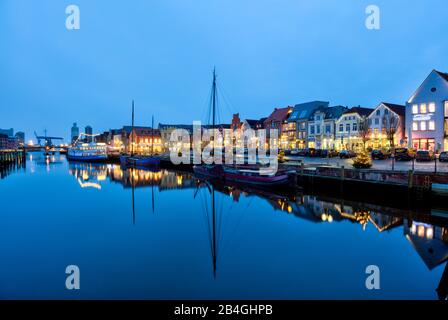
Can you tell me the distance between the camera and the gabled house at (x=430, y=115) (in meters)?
39.5

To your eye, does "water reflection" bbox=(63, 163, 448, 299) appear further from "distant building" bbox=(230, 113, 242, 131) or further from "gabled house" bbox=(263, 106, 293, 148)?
"distant building" bbox=(230, 113, 242, 131)

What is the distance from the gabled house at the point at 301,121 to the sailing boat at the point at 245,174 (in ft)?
112

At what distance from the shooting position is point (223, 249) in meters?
13.2

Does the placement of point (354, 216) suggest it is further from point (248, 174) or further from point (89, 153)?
point (89, 153)

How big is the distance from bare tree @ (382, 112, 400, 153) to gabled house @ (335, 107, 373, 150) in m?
3.64

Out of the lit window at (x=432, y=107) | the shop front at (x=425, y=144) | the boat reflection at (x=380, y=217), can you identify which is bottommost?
the boat reflection at (x=380, y=217)

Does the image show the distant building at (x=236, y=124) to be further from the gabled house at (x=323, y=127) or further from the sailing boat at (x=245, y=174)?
the sailing boat at (x=245, y=174)

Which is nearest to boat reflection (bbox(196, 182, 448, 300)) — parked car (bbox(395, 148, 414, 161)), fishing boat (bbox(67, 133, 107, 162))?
parked car (bbox(395, 148, 414, 161))

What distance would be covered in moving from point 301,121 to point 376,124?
18.9 metres

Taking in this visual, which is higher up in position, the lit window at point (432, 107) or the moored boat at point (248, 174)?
the lit window at point (432, 107)

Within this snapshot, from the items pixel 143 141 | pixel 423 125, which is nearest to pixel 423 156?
pixel 423 125

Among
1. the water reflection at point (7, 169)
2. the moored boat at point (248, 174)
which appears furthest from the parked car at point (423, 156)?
the water reflection at point (7, 169)
